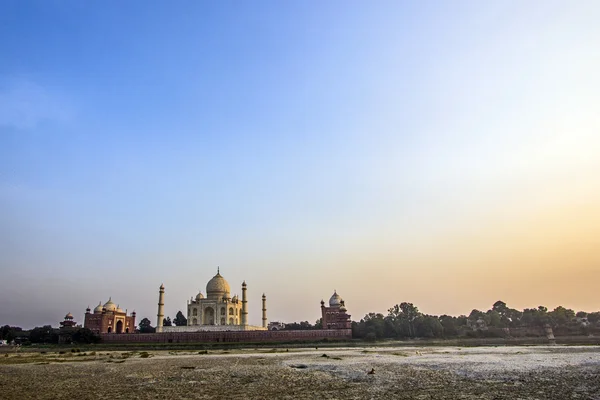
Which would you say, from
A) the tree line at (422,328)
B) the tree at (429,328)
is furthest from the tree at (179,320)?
the tree at (429,328)

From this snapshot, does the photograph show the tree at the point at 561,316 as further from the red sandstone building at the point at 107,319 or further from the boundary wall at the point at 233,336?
the red sandstone building at the point at 107,319

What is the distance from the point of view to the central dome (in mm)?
77812

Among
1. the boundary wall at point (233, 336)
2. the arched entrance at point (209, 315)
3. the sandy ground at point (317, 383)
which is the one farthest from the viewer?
the arched entrance at point (209, 315)

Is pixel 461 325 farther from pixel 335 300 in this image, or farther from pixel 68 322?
pixel 68 322

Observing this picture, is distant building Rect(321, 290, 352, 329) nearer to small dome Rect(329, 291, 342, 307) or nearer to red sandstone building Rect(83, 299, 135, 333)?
small dome Rect(329, 291, 342, 307)

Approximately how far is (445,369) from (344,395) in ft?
34.2

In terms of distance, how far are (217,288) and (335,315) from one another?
72.3 ft

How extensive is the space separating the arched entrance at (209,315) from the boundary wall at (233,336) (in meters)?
11.8

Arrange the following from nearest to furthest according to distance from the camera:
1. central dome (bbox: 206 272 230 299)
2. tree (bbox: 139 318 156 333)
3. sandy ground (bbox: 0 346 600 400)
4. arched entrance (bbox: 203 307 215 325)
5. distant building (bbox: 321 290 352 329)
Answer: sandy ground (bbox: 0 346 600 400), distant building (bbox: 321 290 352 329), arched entrance (bbox: 203 307 215 325), central dome (bbox: 206 272 230 299), tree (bbox: 139 318 156 333)

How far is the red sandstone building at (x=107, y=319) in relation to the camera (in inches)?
2771

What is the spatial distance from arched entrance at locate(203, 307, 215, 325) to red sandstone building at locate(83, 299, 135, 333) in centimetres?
1403

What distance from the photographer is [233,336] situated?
6256 centimetres

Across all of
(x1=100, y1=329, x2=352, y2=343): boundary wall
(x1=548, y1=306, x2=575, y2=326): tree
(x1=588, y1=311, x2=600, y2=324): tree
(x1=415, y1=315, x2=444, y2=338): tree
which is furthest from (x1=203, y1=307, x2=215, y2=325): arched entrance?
(x1=588, y1=311, x2=600, y2=324): tree

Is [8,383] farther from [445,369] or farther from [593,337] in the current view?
[593,337]
